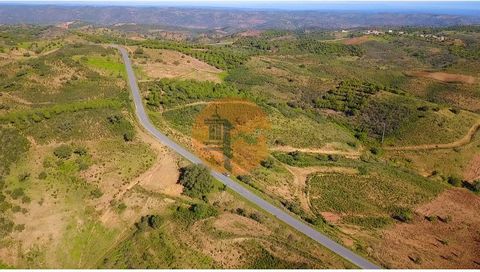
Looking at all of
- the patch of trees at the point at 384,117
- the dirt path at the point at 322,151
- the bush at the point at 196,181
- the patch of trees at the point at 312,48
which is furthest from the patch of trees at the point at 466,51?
the bush at the point at 196,181

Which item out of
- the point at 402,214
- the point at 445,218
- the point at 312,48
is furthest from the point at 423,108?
the point at 312,48

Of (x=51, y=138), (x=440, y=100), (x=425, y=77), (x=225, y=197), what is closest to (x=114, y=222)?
(x=225, y=197)

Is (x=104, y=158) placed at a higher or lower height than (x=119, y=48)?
lower

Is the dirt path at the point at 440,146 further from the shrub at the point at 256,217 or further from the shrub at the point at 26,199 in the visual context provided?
the shrub at the point at 26,199

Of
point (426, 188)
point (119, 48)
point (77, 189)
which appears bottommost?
point (426, 188)

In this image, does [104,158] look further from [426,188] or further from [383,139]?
[383,139]

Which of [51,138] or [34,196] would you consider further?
[51,138]

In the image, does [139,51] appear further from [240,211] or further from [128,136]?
[240,211]

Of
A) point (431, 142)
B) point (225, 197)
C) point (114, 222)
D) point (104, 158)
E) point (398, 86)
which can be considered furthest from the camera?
point (398, 86)
